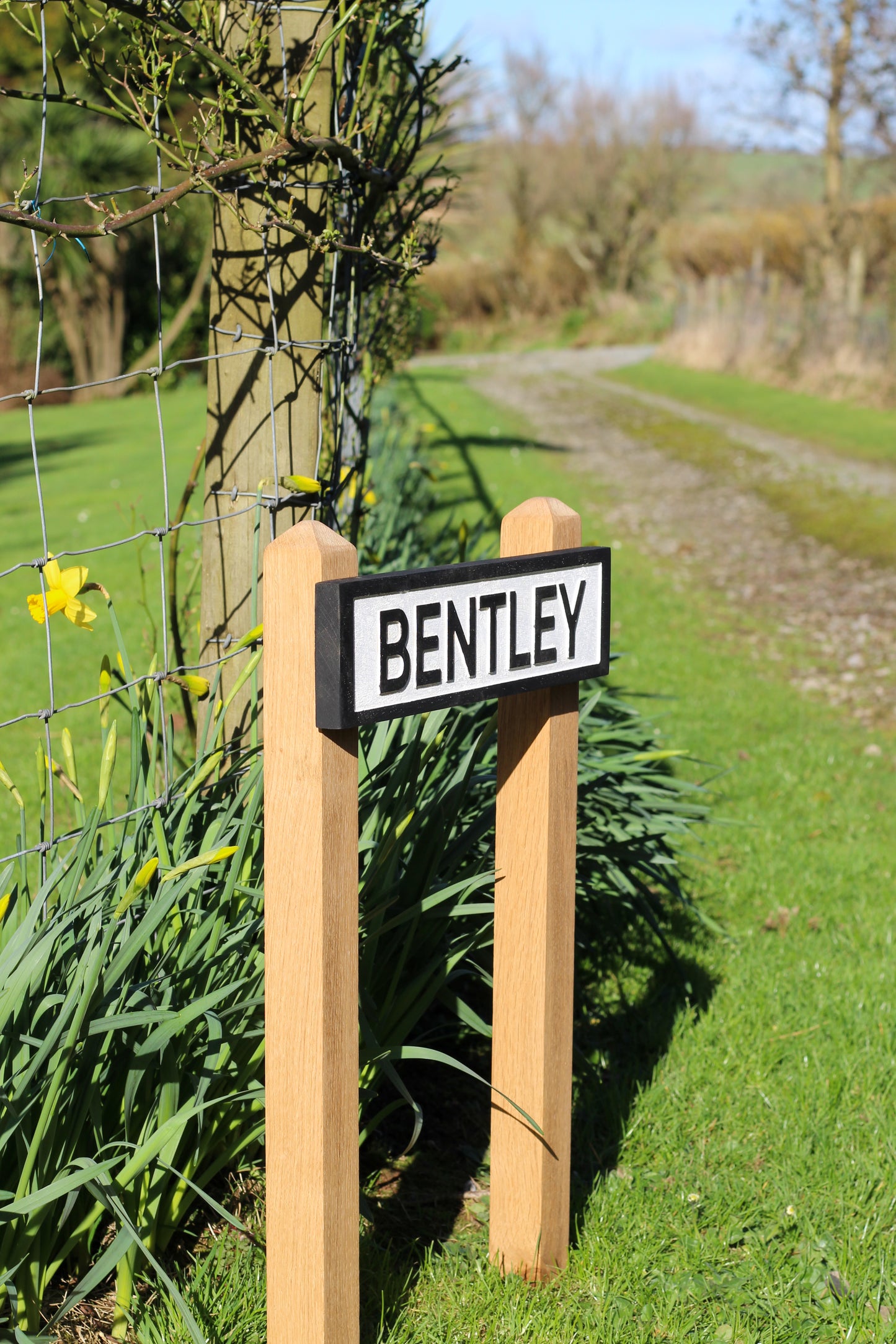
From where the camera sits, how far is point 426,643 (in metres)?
1.63

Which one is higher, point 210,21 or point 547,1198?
point 210,21

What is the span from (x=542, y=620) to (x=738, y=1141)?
1308mm

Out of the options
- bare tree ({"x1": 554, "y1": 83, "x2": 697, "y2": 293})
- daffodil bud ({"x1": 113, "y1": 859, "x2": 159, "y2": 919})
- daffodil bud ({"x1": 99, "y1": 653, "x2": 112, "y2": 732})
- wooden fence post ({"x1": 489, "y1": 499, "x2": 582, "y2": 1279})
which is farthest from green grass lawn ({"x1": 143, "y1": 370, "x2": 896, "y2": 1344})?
bare tree ({"x1": 554, "y1": 83, "x2": 697, "y2": 293})

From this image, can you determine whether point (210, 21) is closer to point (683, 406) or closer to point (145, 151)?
point (683, 406)

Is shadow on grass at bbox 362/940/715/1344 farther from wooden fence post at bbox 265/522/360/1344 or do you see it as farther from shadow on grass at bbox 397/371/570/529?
shadow on grass at bbox 397/371/570/529

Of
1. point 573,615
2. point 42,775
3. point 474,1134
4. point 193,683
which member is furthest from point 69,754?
point 474,1134

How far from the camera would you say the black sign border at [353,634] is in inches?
58.8

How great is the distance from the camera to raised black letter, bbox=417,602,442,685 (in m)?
1.61

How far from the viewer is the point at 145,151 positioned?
2166cm

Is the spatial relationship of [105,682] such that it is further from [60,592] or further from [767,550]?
[767,550]

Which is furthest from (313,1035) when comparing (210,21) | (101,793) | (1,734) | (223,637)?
(1,734)

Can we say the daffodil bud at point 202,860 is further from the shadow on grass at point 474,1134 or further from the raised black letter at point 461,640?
the shadow on grass at point 474,1134

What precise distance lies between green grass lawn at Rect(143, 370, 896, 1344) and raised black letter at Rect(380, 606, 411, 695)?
3.36 feet

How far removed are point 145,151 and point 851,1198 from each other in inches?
891
